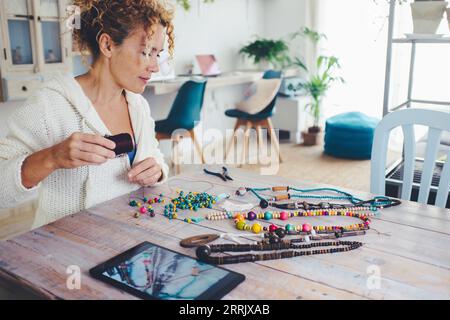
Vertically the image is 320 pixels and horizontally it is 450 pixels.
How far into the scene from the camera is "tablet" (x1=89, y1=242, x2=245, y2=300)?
0.80m

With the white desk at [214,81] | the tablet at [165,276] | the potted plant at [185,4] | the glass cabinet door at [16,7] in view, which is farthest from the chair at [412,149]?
the potted plant at [185,4]

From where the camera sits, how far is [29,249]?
3.22ft

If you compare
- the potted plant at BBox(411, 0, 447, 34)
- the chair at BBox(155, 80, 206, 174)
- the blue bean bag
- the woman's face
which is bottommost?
the blue bean bag

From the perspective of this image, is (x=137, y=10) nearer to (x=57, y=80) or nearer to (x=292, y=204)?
(x=57, y=80)

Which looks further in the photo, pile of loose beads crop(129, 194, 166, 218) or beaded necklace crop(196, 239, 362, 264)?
pile of loose beads crop(129, 194, 166, 218)

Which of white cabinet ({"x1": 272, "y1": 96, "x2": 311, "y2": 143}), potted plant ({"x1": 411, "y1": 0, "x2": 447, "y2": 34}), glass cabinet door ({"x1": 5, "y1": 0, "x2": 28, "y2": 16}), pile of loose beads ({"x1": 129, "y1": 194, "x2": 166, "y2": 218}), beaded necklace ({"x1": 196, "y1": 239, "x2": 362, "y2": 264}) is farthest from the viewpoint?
white cabinet ({"x1": 272, "y1": 96, "x2": 311, "y2": 143})

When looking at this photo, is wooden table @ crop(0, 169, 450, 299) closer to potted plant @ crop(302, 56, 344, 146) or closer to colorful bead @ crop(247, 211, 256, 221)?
colorful bead @ crop(247, 211, 256, 221)

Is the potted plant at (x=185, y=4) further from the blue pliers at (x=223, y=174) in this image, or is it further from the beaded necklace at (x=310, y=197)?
the beaded necklace at (x=310, y=197)

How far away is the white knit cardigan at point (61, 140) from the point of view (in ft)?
4.11

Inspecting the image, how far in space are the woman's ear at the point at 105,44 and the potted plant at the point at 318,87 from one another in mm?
3798

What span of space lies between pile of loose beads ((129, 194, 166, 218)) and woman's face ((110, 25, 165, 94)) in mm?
350

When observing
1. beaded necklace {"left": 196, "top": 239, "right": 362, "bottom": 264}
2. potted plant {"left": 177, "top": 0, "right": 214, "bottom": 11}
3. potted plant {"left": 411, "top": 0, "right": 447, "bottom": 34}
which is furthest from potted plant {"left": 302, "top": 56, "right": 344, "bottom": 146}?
beaded necklace {"left": 196, "top": 239, "right": 362, "bottom": 264}

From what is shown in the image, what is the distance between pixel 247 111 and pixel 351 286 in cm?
335
